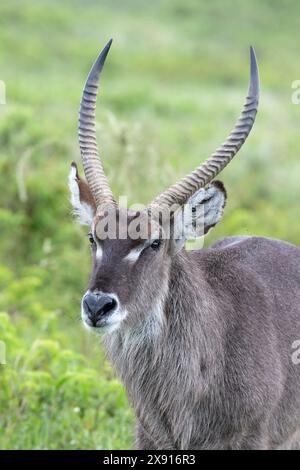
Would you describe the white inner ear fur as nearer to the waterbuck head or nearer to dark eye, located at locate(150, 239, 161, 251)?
the waterbuck head

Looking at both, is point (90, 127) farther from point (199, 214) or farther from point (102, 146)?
point (102, 146)

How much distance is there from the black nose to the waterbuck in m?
0.22

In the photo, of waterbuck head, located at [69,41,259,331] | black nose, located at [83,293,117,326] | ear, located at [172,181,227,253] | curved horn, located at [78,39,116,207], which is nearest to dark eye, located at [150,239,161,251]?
waterbuck head, located at [69,41,259,331]

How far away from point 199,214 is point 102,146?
534 cm

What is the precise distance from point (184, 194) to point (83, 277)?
4380 mm

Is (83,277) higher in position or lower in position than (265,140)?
lower

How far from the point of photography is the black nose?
4.65 metres

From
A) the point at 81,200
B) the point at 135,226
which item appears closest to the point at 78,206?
the point at 81,200

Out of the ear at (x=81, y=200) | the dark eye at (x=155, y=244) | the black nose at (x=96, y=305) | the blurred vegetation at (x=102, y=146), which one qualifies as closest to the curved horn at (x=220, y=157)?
the dark eye at (x=155, y=244)

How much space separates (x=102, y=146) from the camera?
10.4 metres

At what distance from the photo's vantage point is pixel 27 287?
8578 mm

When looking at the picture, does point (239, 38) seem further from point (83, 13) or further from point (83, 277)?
Result: point (83, 277)

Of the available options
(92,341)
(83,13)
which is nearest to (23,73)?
(83,13)
